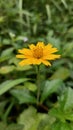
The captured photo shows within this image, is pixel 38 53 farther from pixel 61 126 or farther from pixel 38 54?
pixel 61 126

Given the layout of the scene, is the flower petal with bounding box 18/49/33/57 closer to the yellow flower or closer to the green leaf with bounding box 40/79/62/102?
the yellow flower

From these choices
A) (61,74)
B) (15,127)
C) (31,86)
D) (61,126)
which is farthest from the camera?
(61,74)

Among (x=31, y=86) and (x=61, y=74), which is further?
(x=61, y=74)

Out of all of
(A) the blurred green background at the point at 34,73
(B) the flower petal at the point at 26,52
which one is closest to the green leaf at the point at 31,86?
(A) the blurred green background at the point at 34,73

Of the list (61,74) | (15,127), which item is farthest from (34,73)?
(15,127)

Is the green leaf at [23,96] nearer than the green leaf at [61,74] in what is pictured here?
Yes

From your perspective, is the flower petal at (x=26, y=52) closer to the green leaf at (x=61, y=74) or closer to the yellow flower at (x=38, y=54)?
the yellow flower at (x=38, y=54)

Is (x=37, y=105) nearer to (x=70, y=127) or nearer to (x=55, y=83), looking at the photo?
(x=55, y=83)

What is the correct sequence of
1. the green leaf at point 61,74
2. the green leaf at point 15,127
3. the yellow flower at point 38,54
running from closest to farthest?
1. the yellow flower at point 38,54
2. the green leaf at point 15,127
3. the green leaf at point 61,74

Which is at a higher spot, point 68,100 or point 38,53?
point 38,53
